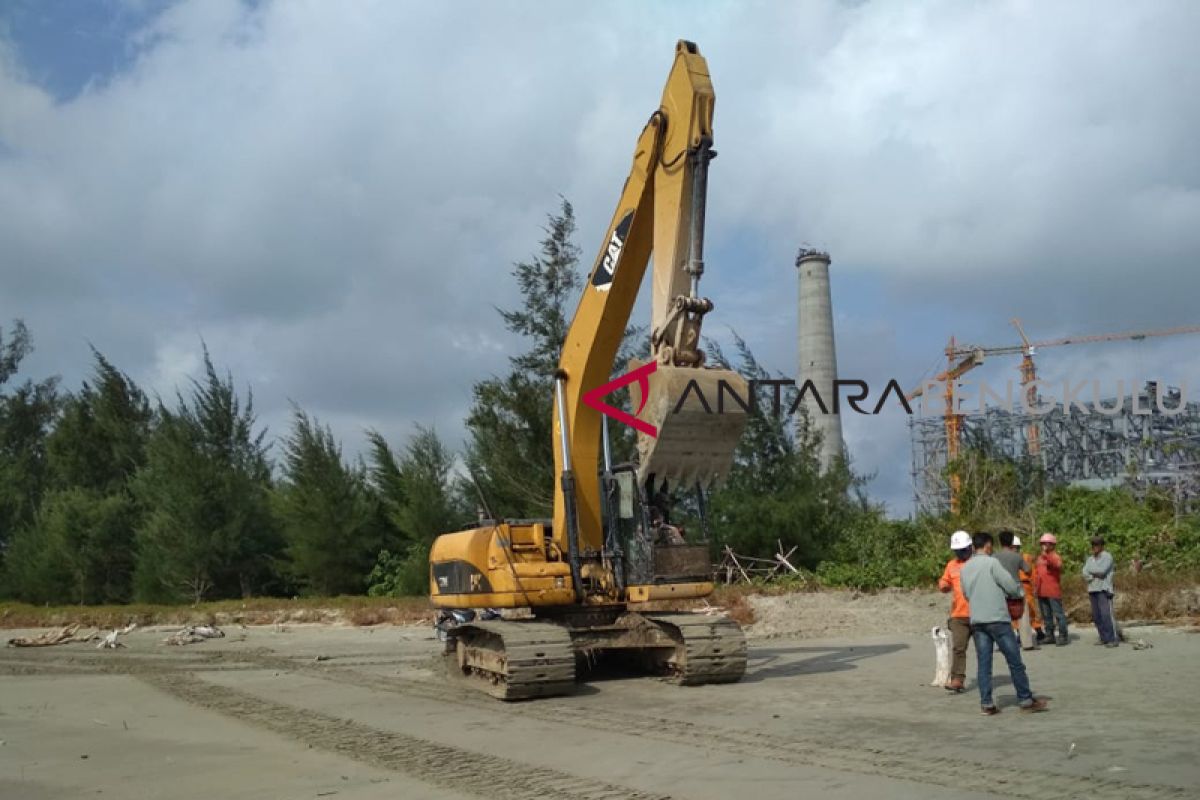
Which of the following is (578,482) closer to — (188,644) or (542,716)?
(542,716)

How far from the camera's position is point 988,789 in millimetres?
6449

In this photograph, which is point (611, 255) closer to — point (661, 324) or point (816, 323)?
point (661, 324)

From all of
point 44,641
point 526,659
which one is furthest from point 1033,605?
point 44,641

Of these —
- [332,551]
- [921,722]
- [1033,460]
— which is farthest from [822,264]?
[921,722]

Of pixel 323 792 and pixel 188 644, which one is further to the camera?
pixel 188 644

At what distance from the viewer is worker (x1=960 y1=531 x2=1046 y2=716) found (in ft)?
30.4

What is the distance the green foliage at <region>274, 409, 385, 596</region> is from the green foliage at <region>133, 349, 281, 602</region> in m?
1.68

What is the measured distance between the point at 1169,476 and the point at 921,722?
32369 millimetres

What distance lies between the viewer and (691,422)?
35.7ft

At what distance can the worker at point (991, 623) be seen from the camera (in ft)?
30.4

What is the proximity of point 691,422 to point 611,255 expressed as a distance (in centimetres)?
298

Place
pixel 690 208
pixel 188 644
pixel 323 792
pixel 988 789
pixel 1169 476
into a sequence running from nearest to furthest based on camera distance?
pixel 988 789, pixel 323 792, pixel 690 208, pixel 188 644, pixel 1169 476

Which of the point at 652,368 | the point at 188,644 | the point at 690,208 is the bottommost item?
the point at 188,644

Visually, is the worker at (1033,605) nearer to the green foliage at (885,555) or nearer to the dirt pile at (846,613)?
the dirt pile at (846,613)
